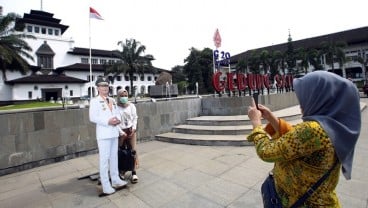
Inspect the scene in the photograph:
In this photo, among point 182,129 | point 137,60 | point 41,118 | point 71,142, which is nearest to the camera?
point 41,118

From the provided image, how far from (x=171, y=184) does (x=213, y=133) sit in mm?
3965

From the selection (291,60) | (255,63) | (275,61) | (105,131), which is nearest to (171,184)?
(105,131)

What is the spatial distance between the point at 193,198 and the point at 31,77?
134ft

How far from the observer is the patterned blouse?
1279mm

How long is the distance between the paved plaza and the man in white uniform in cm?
31

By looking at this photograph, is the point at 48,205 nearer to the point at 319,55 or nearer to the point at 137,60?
the point at 137,60

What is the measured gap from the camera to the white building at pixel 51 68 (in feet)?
115

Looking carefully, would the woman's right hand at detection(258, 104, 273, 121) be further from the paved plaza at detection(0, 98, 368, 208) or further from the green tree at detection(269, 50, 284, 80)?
the green tree at detection(269, 50, 284, 80)

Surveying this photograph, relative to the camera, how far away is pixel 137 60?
4169 centimetres

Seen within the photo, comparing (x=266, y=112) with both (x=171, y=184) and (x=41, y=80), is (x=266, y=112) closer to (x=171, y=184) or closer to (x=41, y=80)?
(x=171, y=184)

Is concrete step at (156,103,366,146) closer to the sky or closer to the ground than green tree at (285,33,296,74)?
closer to the ground

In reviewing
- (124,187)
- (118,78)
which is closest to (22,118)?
(124,187)

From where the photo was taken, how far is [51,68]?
42.9m

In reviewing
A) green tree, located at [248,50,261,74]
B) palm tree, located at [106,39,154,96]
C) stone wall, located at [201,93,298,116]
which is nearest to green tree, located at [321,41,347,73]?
green tree, located at [248,50,261,74]
